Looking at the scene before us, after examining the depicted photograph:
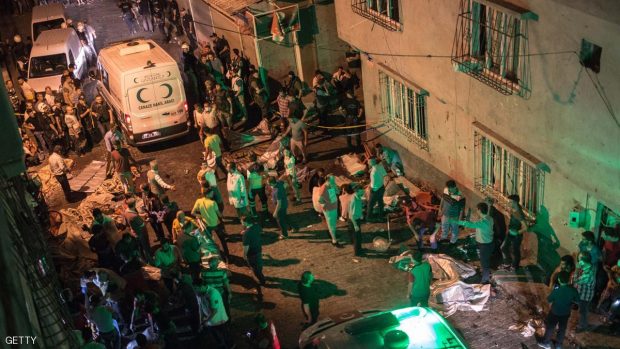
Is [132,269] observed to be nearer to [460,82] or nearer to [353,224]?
[353,224]

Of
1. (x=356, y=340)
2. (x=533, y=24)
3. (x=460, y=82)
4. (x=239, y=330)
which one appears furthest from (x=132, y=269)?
(x=533, y=24)

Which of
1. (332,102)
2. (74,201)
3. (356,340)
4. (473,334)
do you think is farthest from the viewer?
(332,102)

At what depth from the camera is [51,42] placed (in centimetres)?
2405

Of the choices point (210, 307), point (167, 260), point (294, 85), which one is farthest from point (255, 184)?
point (294, 85)

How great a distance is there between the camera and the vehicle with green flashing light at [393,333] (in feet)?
29.8

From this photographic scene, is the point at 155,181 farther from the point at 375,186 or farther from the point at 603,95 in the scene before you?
the point at 603,95

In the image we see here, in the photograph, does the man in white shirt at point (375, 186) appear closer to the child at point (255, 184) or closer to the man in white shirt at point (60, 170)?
the child at point (255, 184)

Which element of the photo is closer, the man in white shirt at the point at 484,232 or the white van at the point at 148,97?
the man in white shirt at the point at 484,232

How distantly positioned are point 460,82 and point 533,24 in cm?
246

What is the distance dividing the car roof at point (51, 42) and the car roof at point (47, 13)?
2.24 metres

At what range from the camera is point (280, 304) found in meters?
12.9

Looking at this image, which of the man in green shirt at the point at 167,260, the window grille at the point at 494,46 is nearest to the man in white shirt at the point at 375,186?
the window grille at the point at 494,46

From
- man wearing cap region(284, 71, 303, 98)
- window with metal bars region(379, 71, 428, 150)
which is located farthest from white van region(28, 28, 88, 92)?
window with metal bars region(379, 71, 428, 150)

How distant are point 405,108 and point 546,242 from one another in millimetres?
4934
